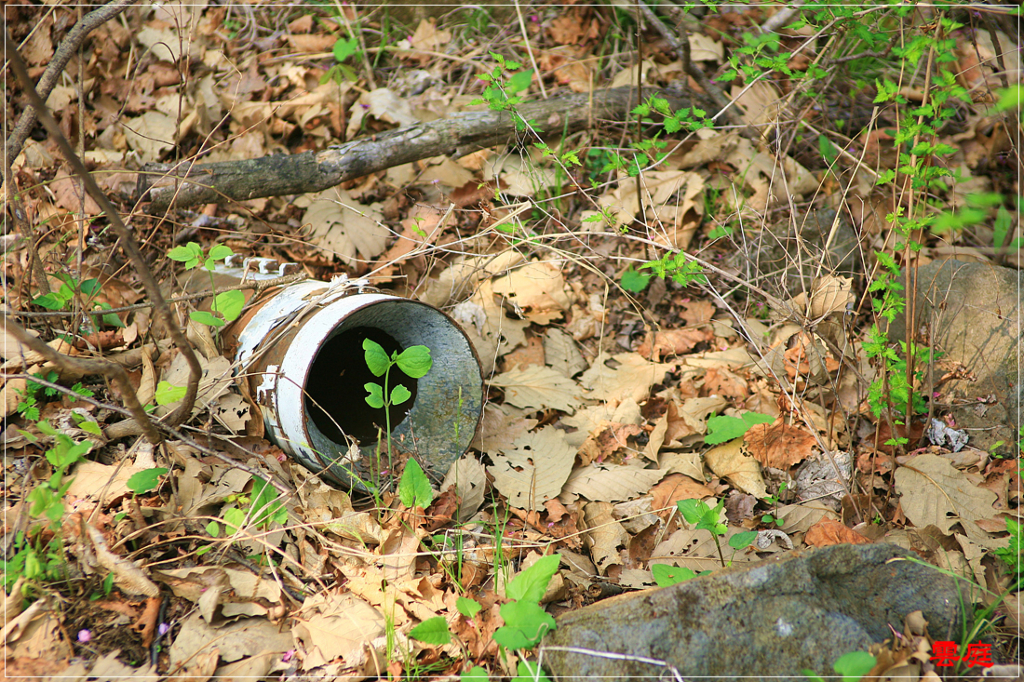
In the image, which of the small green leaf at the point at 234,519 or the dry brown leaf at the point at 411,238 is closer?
the small green leaf at the point at 234,519

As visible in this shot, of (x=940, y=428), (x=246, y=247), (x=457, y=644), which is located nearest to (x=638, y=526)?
(x=457, y=644)

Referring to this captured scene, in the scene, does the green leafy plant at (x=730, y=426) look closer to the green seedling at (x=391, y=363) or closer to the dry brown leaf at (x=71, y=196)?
the green seedling at (x=391, y=363)

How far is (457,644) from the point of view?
164 centimetres

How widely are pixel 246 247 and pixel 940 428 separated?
304cm

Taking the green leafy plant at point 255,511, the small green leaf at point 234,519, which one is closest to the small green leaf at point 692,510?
the green leafy plant at point 255,511

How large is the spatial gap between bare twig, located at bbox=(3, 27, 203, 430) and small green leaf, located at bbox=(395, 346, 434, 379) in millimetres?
581

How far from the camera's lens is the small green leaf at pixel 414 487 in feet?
6.28

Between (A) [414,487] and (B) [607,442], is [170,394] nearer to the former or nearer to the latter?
(A) [414,487]

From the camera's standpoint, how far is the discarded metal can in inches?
82.2

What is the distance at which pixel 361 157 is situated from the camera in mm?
2801

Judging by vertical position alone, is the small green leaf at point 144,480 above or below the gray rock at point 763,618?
above

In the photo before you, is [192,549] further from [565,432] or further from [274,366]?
A: [565,432]

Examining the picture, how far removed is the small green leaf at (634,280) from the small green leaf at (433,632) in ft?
5.84

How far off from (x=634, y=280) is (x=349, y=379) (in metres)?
1.37
